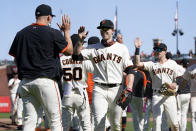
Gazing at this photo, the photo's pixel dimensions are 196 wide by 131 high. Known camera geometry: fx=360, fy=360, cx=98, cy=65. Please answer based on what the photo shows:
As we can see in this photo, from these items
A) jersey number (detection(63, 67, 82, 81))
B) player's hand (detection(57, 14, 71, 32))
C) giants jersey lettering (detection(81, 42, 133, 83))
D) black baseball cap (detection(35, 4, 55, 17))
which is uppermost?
black baseball cap (detection(35, 4, 55, 17))

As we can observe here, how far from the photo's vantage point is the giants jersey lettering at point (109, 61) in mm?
7230

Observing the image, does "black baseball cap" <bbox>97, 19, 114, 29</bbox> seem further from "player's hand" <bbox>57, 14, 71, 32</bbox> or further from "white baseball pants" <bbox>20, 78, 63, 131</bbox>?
"white baseball pants" <bbox>20, 78, 63, 131</bbox>

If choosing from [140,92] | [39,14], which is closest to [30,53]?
[39,14]

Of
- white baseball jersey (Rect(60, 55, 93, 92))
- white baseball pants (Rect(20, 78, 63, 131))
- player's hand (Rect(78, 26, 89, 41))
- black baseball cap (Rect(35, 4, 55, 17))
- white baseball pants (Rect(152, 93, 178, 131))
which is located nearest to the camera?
white baseball pants (Rect(20, 78, 63, 131))

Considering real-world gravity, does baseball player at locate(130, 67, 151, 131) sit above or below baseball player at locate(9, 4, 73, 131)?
below

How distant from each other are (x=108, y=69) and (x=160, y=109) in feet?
9.58

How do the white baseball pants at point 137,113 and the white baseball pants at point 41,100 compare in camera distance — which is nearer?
the white baseball pants at point 41,100

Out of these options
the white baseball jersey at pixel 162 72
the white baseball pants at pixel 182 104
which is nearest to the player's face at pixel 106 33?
the white baseball jersey at pixel 162 72

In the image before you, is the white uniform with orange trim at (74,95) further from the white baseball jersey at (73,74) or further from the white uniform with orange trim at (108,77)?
the white uniform with orange trim at (108,77)

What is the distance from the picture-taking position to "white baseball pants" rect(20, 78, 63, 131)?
5.67 meters

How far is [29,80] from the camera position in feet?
18.8

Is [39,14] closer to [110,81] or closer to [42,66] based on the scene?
[42,66]

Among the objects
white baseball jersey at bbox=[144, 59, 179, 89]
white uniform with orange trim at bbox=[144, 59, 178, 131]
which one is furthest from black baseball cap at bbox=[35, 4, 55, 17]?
white baseball jersey at bbox=[144, 59, 179, 89]

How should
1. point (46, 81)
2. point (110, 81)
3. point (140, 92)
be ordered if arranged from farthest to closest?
point (140, 92) → point (110, 81) → point (46, 81)
